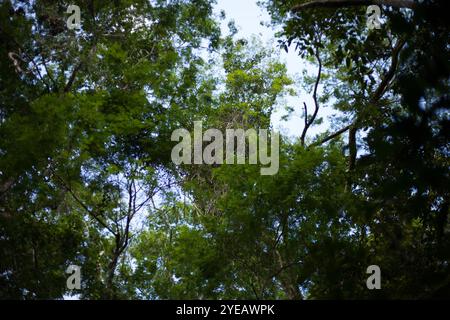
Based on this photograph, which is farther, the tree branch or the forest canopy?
the forest canopy

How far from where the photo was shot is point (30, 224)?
7750 mm

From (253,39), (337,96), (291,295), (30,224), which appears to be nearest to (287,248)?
(291,295)

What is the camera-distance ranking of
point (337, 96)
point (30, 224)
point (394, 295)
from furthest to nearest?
point (337, 96), point (30, 224), point (394, 295)

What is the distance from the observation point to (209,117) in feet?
47.7

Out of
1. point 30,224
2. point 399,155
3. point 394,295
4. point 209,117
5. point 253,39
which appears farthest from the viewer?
point 253,39

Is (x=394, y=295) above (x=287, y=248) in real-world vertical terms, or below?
below

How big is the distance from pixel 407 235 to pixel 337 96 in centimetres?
703

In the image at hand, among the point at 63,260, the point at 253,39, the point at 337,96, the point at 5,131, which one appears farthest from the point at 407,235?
the point at 253,39

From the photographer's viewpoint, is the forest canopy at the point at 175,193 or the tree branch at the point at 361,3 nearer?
the tree branch at the point at 361,3

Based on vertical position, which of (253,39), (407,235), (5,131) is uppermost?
(253,39)

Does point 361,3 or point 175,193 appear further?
point 175,193

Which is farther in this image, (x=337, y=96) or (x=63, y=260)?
(x=337, y=96)

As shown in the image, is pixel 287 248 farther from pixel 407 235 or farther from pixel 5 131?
pixel 5 131
